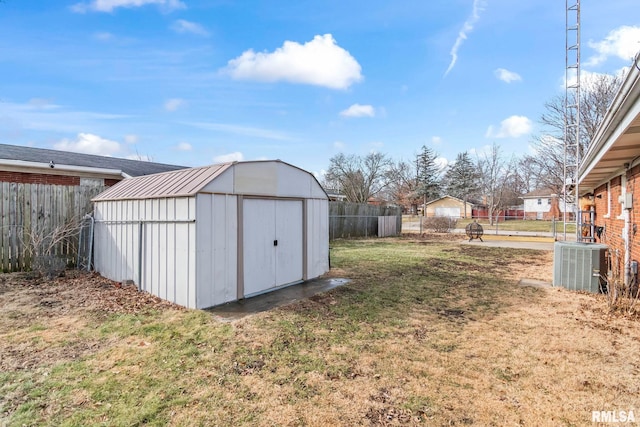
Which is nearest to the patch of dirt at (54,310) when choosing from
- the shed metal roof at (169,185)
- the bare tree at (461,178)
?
the shed metal roof at (169,185)

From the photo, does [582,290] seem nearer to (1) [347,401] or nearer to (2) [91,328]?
(1) [347,401]

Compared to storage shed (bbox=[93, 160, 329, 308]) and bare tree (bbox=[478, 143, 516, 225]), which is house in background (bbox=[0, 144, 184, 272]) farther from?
bare tree (bbox=[478, 143, 516, 225])

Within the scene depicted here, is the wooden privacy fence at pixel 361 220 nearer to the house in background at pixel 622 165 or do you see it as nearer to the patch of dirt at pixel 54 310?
the house in background at pixel 622 165

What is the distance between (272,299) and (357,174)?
30039mm

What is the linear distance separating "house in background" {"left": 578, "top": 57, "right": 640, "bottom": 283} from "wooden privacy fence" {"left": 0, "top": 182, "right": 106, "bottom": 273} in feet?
32.2

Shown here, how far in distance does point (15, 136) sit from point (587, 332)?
73.0ft

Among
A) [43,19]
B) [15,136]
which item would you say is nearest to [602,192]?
[43,19]

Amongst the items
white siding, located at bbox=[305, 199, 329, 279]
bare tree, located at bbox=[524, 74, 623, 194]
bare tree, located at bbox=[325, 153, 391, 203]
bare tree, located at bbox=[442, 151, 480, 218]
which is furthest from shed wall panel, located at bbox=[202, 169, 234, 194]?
bare tree, located at bbox=[442, 151, 480, 218]

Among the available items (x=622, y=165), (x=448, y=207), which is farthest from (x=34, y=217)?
(x=448, y=207)

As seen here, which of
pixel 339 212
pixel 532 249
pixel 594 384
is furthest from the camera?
pixel 339 212

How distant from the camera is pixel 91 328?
13.7ft

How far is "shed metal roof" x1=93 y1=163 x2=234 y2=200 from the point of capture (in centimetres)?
505

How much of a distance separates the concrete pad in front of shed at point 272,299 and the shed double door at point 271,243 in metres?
0.21

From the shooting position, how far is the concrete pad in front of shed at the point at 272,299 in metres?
4.76
